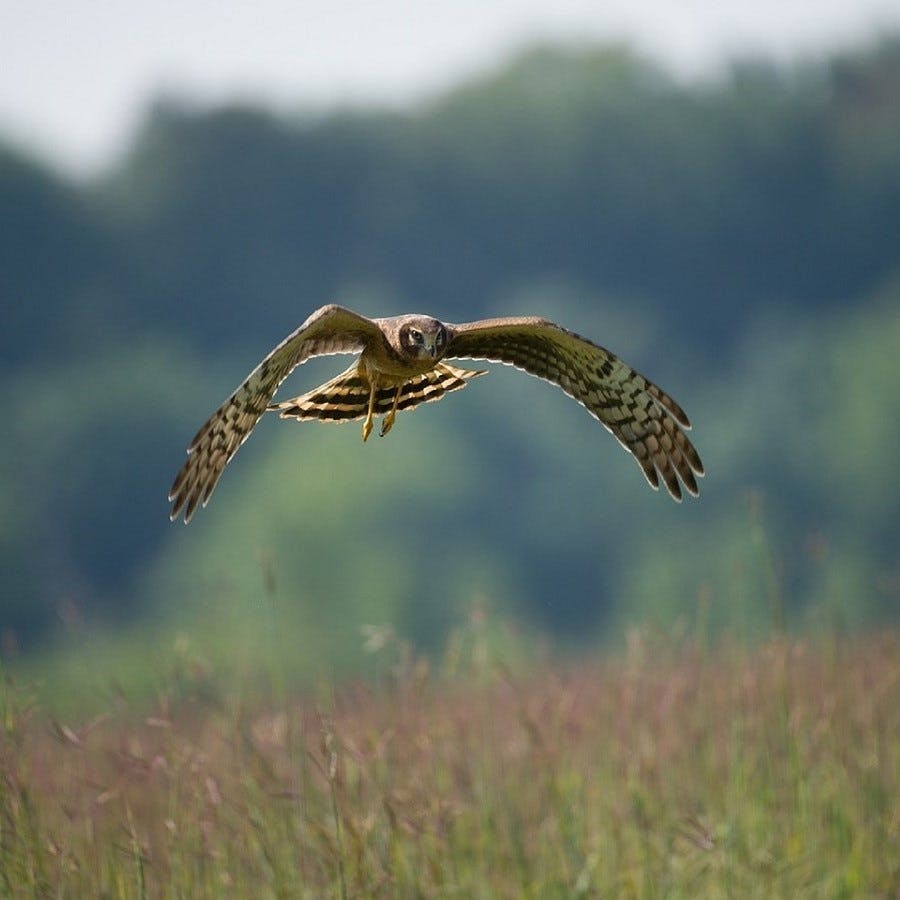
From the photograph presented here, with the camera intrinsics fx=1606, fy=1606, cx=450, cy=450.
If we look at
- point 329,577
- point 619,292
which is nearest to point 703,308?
point 619,292

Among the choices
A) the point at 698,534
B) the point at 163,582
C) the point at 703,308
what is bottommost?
the point at 163,582

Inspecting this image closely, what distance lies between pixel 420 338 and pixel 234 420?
27.3 inches

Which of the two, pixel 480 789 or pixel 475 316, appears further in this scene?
pixel 475 316

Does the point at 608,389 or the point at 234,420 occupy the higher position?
the point at 608,389

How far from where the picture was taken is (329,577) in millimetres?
48281

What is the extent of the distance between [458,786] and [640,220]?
62261mm

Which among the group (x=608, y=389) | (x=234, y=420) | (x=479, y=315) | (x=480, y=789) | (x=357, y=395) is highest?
(x=479, y=315)

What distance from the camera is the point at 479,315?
6203cm

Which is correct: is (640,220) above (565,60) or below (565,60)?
below

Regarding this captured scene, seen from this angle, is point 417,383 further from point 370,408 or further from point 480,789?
point 480,789

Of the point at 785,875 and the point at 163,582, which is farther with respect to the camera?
the point at 163,582

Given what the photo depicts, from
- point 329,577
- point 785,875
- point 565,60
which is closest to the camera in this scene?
point 785,875

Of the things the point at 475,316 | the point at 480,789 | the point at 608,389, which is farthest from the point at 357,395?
the point at 475,316

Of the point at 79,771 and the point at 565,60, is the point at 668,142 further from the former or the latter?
the point at 79,771
